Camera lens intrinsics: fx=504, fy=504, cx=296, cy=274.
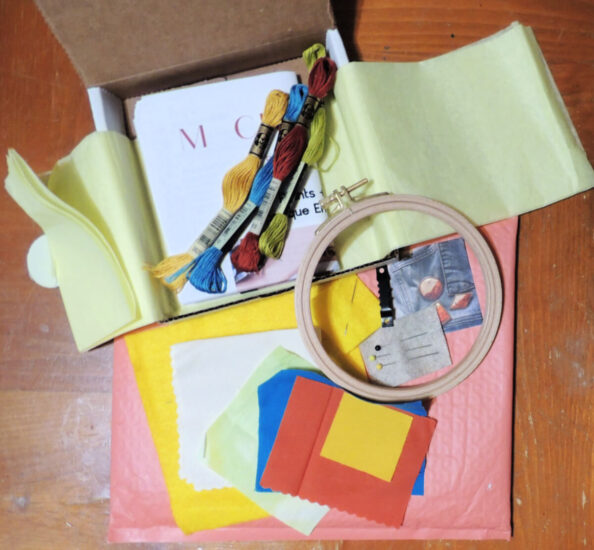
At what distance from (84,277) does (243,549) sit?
421 mm

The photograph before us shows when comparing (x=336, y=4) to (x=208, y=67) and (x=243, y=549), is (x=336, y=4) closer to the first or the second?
(x=208, y=67)

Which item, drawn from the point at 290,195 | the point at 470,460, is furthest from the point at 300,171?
the point at 470,460

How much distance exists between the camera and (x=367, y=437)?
65 centimetres

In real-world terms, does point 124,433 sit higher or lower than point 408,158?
lower

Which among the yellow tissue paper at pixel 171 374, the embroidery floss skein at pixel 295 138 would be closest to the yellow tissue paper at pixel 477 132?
the embroidery floss skein at pixel 295 138

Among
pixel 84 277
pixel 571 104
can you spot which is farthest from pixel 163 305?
pixel 571 104

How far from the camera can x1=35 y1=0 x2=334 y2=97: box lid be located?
0.56m

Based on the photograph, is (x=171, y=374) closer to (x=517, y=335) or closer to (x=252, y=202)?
(x=252, y=202)

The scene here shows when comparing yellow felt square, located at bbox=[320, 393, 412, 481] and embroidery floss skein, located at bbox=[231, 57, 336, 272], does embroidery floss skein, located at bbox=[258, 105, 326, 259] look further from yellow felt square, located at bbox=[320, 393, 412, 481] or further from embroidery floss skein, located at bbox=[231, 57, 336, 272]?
yellow felt square, located at bbox=[320, 393, 412, 481]

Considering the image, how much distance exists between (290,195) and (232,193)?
7 centimetres

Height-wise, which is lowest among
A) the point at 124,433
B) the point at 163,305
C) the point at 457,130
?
the point at 124,433

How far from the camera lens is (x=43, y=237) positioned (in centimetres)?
69

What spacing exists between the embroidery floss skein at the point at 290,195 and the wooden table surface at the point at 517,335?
126 mm

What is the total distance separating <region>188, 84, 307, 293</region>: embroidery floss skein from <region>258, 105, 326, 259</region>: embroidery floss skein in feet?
0.05
